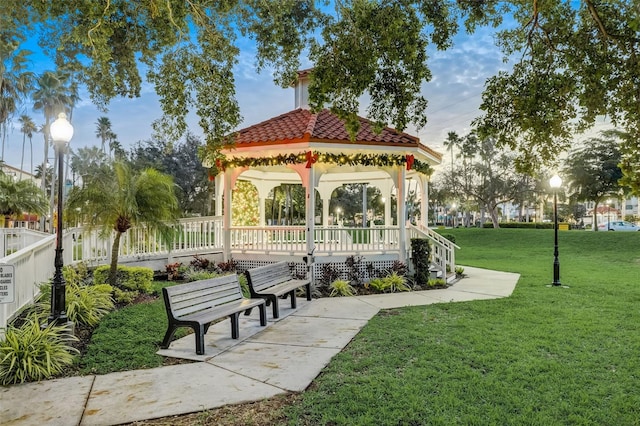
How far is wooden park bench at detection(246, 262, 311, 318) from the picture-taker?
7.43 m

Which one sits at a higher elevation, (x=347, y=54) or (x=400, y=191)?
(x=347, y=54)

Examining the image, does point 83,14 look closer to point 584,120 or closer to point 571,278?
point 584,120

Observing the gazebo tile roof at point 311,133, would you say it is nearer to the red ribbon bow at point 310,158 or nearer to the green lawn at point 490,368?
the red ribbon bow at point 310,158

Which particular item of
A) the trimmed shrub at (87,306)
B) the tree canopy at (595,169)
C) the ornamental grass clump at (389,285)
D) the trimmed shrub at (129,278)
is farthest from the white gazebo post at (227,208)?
the tree canopy at (595,169)

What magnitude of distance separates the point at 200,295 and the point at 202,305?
0.14m

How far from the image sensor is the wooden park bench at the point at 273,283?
743 cm

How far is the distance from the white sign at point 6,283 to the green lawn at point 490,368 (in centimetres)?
287

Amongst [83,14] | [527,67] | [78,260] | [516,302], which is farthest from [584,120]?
[78,260]

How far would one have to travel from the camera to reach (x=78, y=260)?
10141 mm

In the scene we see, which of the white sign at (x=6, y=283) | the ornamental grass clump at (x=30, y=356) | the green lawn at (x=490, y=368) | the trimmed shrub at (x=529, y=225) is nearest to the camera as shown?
the green lawn at (x=490, y=368)

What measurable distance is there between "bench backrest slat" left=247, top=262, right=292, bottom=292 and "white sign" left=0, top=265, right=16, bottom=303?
3647 millimetres

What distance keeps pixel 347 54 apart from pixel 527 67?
2.41 m

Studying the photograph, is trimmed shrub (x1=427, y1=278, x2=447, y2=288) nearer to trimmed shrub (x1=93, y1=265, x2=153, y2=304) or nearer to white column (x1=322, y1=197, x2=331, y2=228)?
white column (x1=322, y1=197, x2=331, y2=228)

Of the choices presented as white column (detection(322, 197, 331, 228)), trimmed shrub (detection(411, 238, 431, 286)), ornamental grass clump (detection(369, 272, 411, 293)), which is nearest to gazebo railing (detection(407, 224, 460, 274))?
trimmed shrub (detection(411, 238, 431, 286))
